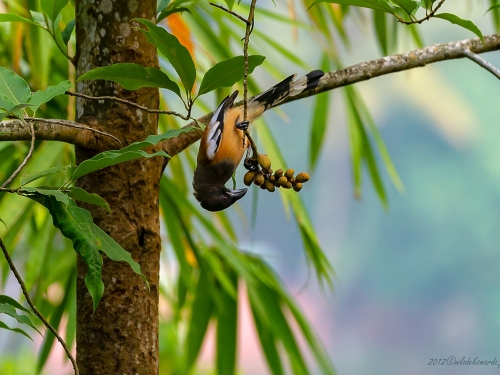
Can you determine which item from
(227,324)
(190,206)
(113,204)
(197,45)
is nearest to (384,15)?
(197,45)

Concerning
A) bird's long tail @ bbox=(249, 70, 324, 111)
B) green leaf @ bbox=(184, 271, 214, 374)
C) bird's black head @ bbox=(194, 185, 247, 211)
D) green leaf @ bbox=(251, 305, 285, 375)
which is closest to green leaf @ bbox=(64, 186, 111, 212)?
bird's long tail @ bbox=(249, 70, 324, 111)

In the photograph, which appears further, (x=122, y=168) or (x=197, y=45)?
(x=197, y=45)

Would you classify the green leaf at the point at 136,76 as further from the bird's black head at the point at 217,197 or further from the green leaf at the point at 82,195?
the bird's black head at the point at 217,197

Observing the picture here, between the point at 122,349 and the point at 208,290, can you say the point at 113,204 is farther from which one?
the point at 208,290

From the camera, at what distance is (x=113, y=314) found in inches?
47.7

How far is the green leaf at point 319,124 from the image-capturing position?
267cm

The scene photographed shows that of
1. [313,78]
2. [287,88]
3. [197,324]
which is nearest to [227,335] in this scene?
[197,324]

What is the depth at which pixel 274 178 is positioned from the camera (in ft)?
3.61

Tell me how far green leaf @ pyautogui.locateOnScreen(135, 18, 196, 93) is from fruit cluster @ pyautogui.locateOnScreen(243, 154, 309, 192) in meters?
0.18

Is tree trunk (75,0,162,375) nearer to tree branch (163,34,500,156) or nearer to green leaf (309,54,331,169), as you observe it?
tree branch (163,34,500,156)

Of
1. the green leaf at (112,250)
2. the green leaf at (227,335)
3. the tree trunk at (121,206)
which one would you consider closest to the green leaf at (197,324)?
the green leaf at (227,335)

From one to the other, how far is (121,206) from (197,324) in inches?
55.0

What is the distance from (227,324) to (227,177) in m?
0.99

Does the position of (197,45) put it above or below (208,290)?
above
